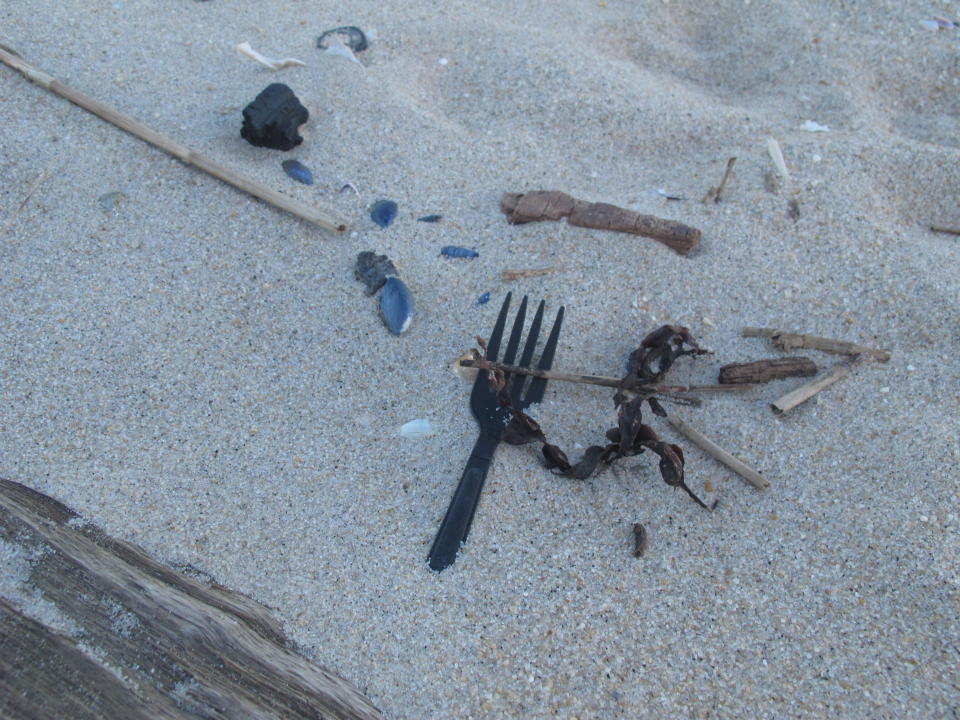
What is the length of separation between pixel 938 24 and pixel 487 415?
2.54 meters

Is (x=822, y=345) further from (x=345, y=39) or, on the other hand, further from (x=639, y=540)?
(x=345, y=39)

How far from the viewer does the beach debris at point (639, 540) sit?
1446 millimetres

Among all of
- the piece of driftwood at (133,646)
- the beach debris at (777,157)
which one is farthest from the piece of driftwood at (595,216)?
the piece of driftwood at (133,646)

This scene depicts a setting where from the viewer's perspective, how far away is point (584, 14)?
2.88 metres

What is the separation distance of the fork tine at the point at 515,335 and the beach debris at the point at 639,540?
476 millimetres

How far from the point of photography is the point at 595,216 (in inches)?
79.1

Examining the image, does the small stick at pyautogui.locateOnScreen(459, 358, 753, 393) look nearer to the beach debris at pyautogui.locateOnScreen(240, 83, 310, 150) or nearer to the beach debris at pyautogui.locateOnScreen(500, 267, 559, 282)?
the beach debris at pyautogui.locateOnScreen(500, 267, 559, 282)

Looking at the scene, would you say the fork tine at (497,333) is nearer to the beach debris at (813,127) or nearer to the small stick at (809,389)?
the small stick at (809,389)

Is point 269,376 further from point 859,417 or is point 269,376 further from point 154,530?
point 859,417

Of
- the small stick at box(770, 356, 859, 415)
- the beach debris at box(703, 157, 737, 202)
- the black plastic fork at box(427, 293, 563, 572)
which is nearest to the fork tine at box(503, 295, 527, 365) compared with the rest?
the black plastic fork at box(427, 293, 563, 572)

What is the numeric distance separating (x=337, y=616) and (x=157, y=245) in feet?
3.75

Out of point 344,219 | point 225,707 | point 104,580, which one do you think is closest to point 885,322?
point 344,219

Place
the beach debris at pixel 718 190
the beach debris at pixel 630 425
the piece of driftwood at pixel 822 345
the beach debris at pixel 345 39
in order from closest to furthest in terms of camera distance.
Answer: the beach debris at pixel 630 425, the piece of driftwood at pixel 822 345, the beach debris at pixel 718 190, the beach debris at pixel 345 39

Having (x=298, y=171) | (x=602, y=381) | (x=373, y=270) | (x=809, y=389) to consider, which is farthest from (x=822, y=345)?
(x=298, y=171)
